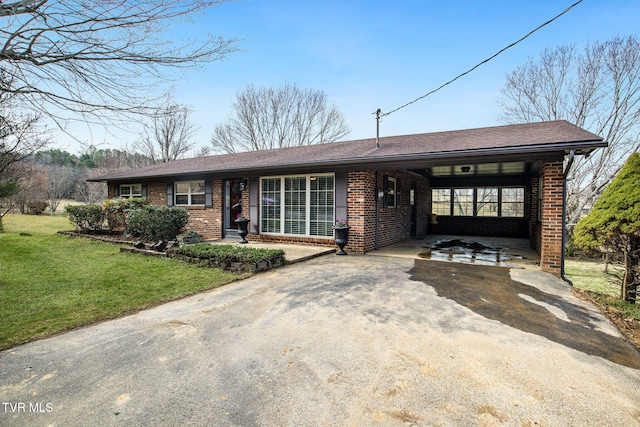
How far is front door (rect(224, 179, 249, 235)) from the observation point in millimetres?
10641

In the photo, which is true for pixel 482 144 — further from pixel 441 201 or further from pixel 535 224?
pixel 441 201

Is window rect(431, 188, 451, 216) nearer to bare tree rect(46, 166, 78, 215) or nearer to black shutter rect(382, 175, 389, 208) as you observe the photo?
black shutter rect(382, 175, 389, 208)

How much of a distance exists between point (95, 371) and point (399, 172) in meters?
9.23

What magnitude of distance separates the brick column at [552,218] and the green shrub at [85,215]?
13.6m

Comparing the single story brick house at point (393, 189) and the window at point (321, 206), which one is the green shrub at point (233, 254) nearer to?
the window at point (321, 206)

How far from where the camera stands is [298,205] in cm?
911

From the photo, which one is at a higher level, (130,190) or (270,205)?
(130,190)

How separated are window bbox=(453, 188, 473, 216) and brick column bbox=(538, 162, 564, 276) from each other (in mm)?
7448

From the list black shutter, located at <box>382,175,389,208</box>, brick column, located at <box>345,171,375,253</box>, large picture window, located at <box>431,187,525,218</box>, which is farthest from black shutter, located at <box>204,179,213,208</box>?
large picture window, located at <box>431,187,525,218</box>

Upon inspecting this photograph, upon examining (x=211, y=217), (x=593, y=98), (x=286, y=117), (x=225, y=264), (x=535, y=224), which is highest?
(x=286, y=117)

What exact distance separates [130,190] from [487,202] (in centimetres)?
Result: 1567

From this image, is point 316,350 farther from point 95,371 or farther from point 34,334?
point 34,334

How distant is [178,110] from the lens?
3293mm

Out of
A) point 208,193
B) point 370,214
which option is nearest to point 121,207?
point 208,193
